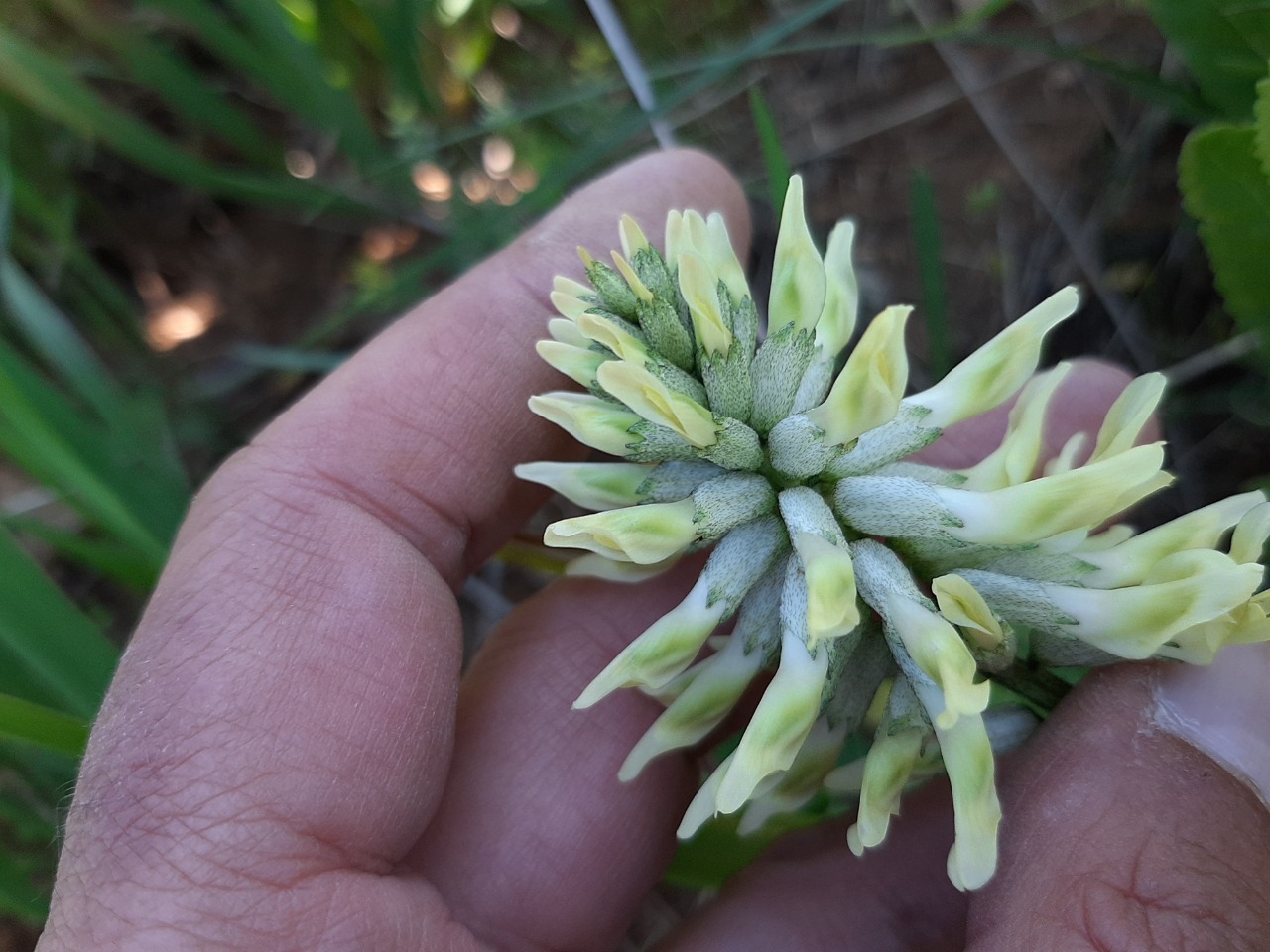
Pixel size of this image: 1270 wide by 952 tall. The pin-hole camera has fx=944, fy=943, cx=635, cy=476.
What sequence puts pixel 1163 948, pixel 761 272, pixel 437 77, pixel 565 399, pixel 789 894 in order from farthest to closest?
pixel 437 77, pixel 761 272, pixel 789 894, pixel 565 399, pixel 1163 948

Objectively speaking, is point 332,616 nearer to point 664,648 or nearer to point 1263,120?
point 664,648

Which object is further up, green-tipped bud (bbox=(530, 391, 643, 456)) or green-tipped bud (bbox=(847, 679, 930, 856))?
green-tipped bud (bbox=(530, 391, 643, 456))

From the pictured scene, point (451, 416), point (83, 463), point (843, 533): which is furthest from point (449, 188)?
point (843, 533)

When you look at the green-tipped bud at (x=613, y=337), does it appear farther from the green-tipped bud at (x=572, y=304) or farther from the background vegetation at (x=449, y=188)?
the background vegetation at (x=449, y=188)

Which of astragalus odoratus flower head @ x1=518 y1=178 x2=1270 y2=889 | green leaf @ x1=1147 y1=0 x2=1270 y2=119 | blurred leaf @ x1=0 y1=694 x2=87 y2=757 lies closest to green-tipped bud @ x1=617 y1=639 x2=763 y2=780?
astragalus odoratus flower head @ x1=518 y1=178 x2=1270 y2=889

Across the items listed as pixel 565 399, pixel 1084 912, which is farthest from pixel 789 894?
pixel 565 399

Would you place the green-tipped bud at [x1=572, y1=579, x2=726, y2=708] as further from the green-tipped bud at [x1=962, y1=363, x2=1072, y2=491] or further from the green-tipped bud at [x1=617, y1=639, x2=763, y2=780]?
the green-tipped bud at [x1=962, y1=363, x2=1072, y2=491]

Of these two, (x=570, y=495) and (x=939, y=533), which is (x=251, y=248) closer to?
(x=570, y=495)
